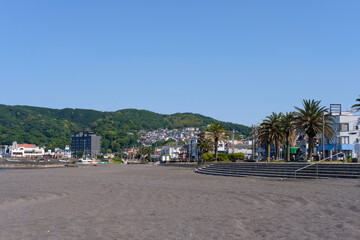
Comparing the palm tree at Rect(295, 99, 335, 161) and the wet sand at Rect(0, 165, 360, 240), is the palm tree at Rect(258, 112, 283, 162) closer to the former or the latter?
the palm tree at Rect(295, 99, 335, 161)

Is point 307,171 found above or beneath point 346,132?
beneath

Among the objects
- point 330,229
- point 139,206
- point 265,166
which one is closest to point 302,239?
point 330,229

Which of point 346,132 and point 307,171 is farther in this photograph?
point 346,132

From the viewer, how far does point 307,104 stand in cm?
5588

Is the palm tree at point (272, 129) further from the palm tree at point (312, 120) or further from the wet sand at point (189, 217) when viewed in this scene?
the wet sand at point (189, 217)

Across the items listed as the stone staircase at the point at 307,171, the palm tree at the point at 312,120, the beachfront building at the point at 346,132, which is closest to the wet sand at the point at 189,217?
the stone staircase at the point at 307,171

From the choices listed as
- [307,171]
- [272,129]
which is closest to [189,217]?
[307,171]

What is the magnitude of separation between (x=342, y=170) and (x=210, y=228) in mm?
21709

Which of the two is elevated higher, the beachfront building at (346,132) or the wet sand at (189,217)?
the beachfront building at (346,132)

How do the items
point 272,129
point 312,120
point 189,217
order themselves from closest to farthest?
point 189,217, point 312,120, point 272,129

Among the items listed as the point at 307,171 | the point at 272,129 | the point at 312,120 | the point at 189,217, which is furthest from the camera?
the point at 272,129

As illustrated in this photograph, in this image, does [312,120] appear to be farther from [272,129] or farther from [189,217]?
[189,217]

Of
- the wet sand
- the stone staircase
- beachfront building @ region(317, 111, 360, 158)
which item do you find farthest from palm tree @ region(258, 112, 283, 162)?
the wet sand

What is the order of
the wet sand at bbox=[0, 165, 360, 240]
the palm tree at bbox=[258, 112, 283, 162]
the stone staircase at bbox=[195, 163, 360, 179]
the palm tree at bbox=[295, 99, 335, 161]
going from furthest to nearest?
the palm tree at bbox=[258, 112, 283, 162], the palm tree at bbox=[295, 99, 335, 161], the stone staircase at bbox=[195, 163, 360, 179], the wet sand at bbox=[0, 165, 360, 240]
